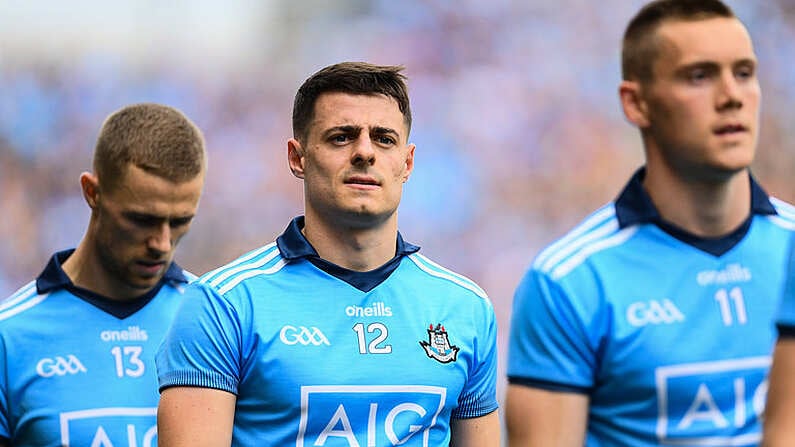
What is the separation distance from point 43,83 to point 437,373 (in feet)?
26.6

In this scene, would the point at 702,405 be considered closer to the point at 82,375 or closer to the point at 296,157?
the point at 296,157

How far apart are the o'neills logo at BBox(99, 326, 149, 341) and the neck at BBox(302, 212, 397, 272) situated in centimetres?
98

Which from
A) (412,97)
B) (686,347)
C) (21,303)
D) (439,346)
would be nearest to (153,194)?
(21,303)

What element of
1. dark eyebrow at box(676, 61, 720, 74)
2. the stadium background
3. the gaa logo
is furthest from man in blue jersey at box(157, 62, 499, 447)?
the stadium background

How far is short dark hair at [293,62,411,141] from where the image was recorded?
4.44m

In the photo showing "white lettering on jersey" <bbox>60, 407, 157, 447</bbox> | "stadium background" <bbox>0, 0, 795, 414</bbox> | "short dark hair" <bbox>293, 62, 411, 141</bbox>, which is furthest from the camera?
"stadium background" <bbox>0, 0, 795, 414</bbox>

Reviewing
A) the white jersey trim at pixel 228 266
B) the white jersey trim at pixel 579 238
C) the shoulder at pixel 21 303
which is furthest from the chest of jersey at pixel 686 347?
the shoulder at pixel 21 303

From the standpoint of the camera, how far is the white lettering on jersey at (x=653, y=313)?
3664 mm

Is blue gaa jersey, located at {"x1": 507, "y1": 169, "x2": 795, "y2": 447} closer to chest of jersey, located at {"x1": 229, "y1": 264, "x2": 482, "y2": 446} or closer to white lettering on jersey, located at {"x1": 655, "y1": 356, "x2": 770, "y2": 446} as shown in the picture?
white lettering on jersey, located at {"x1": 655, "y1": 356, "x2": 770, "y2": 446}

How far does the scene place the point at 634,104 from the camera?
3830mm

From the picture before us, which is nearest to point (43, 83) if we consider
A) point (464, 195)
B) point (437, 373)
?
point (464, 195)

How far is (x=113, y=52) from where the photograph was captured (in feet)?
38.7

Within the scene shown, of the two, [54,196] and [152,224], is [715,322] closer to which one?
[152,224]

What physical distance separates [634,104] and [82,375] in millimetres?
2353
